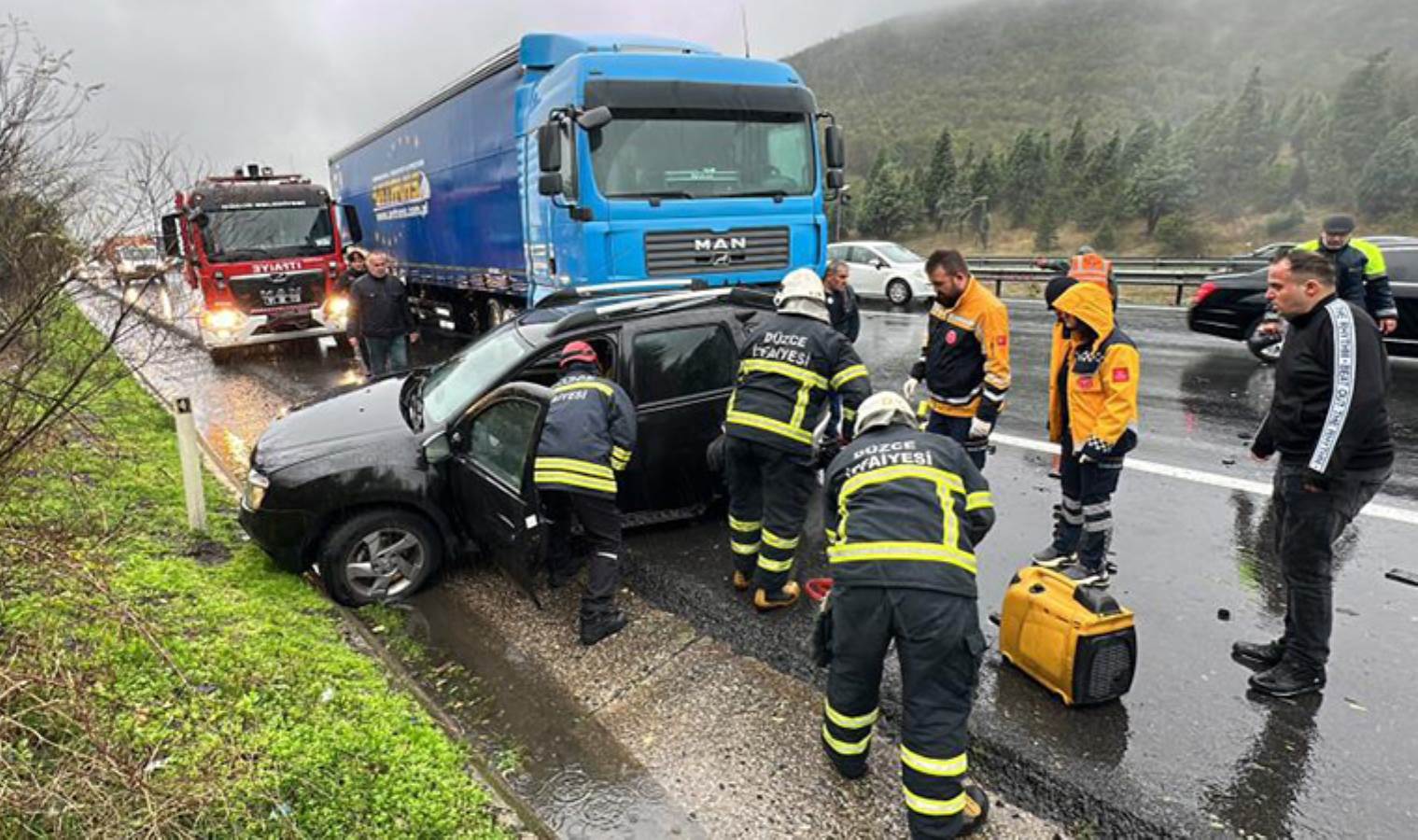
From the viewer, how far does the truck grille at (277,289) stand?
39.4 ft

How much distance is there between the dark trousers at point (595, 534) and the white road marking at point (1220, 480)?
13.5 feet

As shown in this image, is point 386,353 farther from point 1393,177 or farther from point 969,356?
point 1393,177

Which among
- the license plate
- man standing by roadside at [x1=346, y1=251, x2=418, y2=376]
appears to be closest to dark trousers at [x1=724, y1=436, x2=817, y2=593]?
man standing by roadside at [x1=346, y1=251, x2=418, y2=376]

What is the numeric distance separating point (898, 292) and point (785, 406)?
14233 mm

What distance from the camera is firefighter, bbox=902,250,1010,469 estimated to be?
448 centimetres

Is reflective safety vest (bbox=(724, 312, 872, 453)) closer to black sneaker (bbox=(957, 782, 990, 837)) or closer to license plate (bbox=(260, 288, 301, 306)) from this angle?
black sneaker (bbox=(957, 782, 990, 837))

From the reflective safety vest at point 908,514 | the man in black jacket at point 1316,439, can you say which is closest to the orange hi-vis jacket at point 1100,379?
the man in black jacket at point 1316,439

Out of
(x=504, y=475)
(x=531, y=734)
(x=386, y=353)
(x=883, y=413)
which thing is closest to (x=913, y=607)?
(x=883, y=413)

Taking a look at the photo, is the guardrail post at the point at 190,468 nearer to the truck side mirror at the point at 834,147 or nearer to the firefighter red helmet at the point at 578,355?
the firefighter red helmet at the point at 578,355

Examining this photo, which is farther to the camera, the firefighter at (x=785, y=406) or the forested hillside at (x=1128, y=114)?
the forested hillside at (x=1128, y=114)

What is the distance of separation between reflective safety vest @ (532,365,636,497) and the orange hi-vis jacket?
2.24 meters

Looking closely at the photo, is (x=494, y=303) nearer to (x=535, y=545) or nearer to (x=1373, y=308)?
(x=535, y=545)

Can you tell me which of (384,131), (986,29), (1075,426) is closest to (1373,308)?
(1075,426)

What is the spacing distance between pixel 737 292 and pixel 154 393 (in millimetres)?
7670
